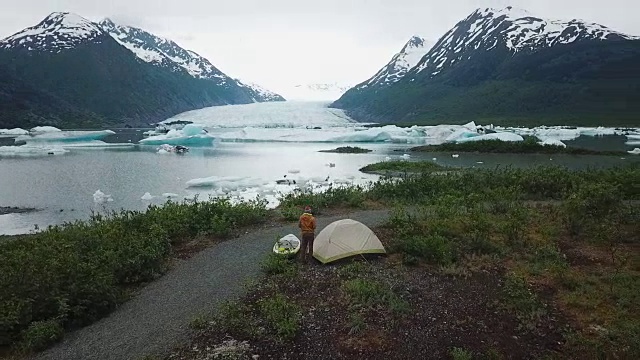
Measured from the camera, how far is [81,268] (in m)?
9.00

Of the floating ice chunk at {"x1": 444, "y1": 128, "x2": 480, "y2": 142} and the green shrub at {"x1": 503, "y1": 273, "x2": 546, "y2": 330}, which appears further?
the floating ice chunk at {"x1": 444, "y1": 128, "x2": 480, "y2": 142}

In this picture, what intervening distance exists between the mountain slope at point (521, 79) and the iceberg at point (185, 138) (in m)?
56.5

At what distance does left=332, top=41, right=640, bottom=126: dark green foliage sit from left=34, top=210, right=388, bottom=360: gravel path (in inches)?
3362

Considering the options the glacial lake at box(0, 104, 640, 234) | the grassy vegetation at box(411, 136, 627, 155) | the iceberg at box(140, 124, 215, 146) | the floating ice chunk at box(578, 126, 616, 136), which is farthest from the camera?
the floating ice chunk at box(578, 126, 616, 136)

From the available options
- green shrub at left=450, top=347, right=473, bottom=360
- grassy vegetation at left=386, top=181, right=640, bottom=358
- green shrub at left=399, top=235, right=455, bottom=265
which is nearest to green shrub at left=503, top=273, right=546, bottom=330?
grassy vegetation at left=386, top=181, right=640, bottom=358

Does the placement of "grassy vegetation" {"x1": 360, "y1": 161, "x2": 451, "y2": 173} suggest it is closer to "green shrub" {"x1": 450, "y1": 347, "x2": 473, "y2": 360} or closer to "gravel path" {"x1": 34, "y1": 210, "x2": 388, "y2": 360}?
"gravel path" {"x1": 34, "y1": 210, "x2": 388, "y2": 360}

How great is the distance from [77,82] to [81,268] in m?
142

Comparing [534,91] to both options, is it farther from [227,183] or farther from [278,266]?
[278,266]

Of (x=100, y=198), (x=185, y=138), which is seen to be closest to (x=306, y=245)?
(x=100, y=198)

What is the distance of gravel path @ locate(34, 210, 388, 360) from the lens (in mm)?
7336

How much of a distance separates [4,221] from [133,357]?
16368mm

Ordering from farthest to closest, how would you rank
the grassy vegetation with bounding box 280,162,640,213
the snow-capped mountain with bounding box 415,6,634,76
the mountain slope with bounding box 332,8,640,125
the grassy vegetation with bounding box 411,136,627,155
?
the snow-capped mountain with bounding box 415,6,634,76 < the mountain slope with bounding box 332,8,640,125 < the grassy vegetation with bounding box 411,136,627,155 < the grassy vegetation with bounding box 280,162,640,213

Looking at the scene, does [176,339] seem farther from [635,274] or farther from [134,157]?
[134,157]

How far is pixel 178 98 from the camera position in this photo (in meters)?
166
